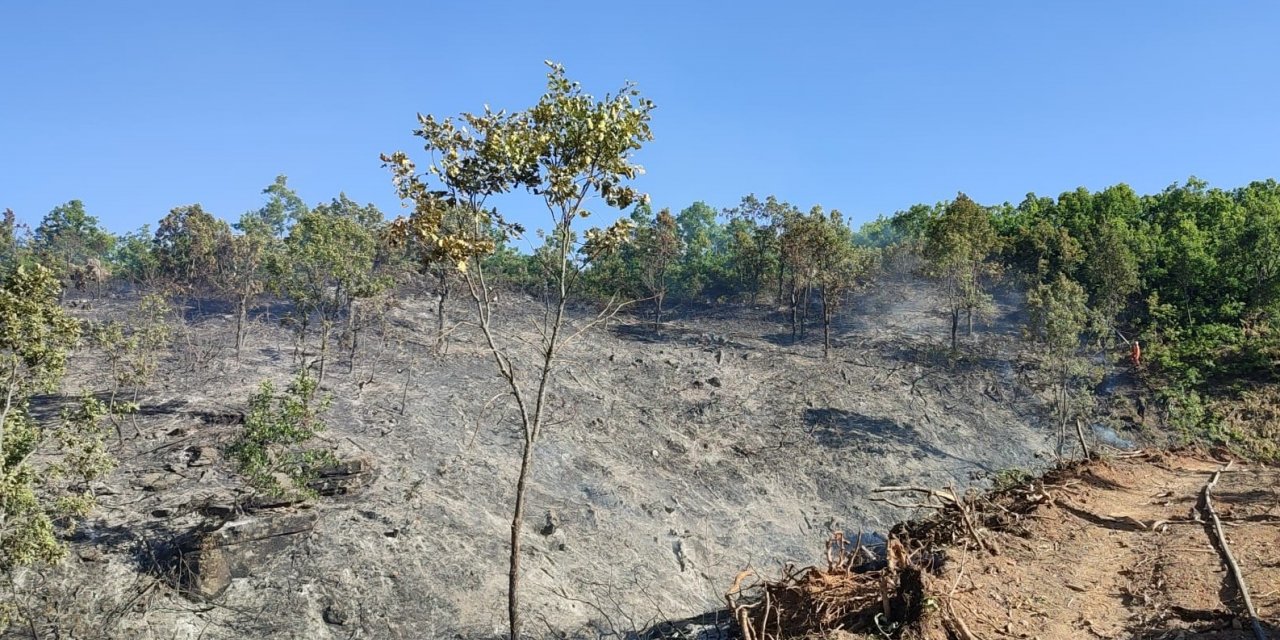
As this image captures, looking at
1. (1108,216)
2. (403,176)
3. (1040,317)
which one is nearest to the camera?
(403,176)

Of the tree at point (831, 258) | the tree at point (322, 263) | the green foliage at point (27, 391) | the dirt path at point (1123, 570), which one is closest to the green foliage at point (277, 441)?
the green foliage at point (27, 391)

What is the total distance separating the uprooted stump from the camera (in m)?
16.2

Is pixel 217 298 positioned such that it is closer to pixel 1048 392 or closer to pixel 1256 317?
pixel 1048 392

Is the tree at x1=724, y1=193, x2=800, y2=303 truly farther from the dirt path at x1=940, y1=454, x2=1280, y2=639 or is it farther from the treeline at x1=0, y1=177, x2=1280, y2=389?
the dirt path at x1=940, y1=454, x2=1280, y2=639

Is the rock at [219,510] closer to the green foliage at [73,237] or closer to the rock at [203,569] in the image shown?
the rock at [203,569]

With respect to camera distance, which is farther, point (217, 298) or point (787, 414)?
point (217, 298)

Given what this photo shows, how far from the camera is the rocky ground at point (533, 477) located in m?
16.5

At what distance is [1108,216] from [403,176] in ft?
182

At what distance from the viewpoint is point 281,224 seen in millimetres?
77000

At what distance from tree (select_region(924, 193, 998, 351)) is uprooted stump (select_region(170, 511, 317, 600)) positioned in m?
30.6

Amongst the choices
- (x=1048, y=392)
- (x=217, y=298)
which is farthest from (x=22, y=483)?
(x=217, y=298)

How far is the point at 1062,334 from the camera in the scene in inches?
1130

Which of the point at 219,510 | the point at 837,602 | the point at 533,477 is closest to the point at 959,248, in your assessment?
the point at 533,477

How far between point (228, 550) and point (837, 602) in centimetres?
1481
